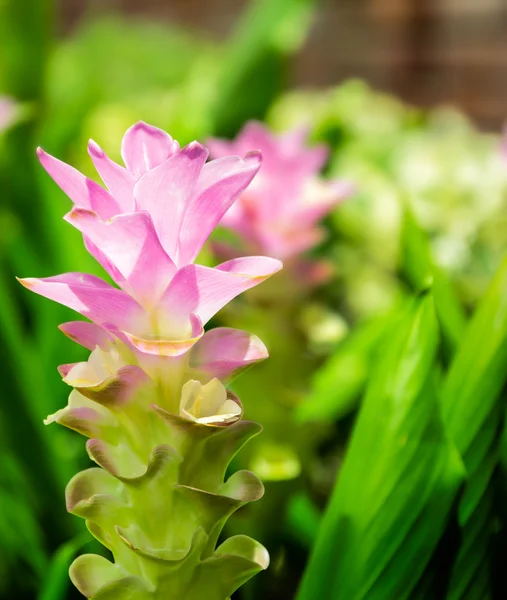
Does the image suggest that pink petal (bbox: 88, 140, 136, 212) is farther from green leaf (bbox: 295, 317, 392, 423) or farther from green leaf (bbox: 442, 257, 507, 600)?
green leaf (bbox: 295, 317, 392, 423)

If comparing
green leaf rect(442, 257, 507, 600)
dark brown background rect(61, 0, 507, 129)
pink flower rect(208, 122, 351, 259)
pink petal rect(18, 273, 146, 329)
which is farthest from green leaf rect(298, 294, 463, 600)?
dark brown background rect(61, 0, 507, 129)

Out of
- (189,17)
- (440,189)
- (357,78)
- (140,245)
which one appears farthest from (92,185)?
(189,17)

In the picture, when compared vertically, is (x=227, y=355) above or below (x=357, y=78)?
above

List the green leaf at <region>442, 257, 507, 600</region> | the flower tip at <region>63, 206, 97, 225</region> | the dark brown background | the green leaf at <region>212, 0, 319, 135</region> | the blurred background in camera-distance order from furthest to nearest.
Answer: the dark brown background → the green leaf at <region>212, 0, 319, 135</region> → the blurred background → the green leaf at <region>442, 257, 507, 600</region> → the flower tip at <region>63, 206, 97, 225</region>

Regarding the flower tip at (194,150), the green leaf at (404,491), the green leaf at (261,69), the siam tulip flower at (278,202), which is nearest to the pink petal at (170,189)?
the flower tip at (194,150)

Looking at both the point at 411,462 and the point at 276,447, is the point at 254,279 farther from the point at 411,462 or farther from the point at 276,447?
the point at 276,447

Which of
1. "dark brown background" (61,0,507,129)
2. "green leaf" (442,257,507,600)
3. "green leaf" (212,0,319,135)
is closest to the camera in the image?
"green leaf" (442,257,507,600)

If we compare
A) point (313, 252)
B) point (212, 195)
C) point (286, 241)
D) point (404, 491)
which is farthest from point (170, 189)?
point (313, 252)
